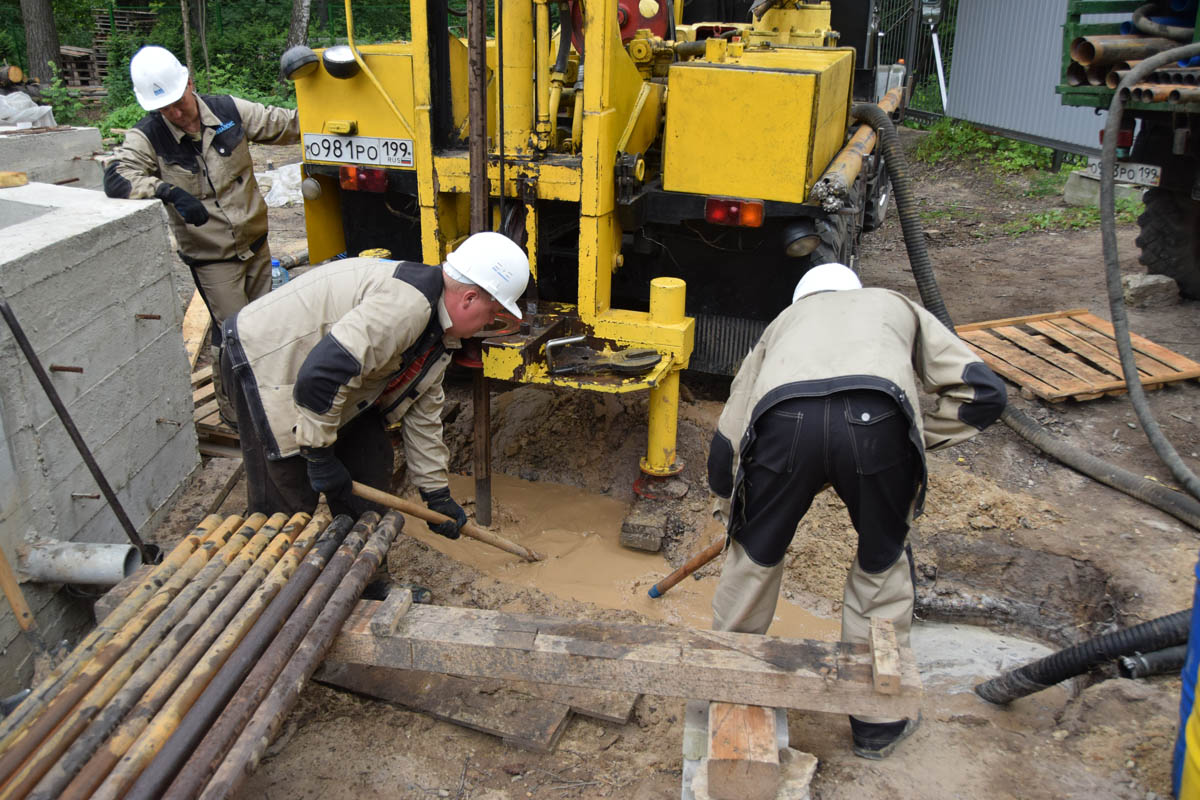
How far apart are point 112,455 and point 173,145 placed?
1.82 m

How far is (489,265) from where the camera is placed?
9.98 ft

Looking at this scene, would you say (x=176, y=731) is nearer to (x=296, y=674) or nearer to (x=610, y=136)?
(x=296, y=674)

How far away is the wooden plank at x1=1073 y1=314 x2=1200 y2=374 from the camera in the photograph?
5406 mm

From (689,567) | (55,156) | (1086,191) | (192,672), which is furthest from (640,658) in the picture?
(1086,191)

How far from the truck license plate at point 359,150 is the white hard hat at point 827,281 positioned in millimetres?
2263

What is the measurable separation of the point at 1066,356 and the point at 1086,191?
5096mm

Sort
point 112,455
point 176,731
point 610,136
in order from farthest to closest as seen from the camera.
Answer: point 610,136 → point 112,455 → point 176,731

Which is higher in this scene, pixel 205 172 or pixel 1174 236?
pixel 205 172

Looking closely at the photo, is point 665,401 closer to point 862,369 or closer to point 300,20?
point 862,369

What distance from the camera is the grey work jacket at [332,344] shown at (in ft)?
9.60

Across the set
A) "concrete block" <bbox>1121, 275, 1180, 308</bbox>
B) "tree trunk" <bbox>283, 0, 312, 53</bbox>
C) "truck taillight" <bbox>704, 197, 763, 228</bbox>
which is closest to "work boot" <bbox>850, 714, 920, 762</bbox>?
"truck taillight" <bbox>704, 197, 763, 228</bbox>

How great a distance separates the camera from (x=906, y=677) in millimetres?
2482

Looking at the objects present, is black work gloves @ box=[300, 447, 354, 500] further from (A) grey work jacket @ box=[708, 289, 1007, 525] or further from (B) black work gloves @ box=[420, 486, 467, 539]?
(A) grey work jacket @ box=[708, 289, 1007, 525]

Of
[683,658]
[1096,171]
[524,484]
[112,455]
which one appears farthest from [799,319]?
[1096,171]
